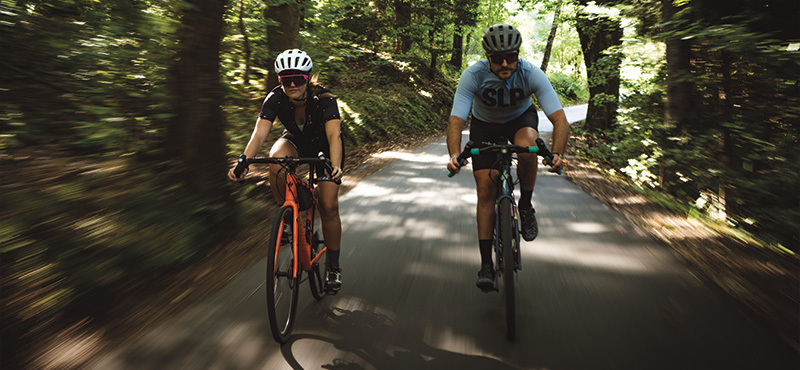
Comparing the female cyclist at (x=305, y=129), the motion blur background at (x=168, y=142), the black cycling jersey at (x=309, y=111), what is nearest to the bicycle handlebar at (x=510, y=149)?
the female cyclist at (x=305, y=129)

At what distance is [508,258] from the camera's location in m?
3.17

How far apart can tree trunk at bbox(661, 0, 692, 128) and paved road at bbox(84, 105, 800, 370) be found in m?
3.31

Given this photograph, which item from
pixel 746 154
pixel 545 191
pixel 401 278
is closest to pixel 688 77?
pixel 746 154

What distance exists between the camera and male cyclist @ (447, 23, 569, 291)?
11.8 ft

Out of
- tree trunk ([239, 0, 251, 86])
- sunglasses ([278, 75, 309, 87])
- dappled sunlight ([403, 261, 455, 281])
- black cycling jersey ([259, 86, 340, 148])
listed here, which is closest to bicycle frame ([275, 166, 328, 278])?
black cycling jersey ([259, 86, 340, 148])

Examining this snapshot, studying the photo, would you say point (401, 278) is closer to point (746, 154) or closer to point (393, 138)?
point (746, 154)

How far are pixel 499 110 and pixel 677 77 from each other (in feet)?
15.8

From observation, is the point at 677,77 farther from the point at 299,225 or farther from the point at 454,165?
the point at 299,225

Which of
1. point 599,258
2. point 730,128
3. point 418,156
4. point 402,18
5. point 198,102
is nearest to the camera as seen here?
point 599,258

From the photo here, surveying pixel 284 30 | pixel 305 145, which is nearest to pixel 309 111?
pixel 305 145

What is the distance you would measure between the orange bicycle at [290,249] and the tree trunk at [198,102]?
6.49 feet

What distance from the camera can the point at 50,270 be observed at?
11.0ft

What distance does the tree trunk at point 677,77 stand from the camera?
23.8 ft

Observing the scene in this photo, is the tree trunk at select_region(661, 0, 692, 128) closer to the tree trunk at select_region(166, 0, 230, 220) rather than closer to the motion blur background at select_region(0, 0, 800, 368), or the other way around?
the motion blur background at select_region(0, 0, 800, 368)
